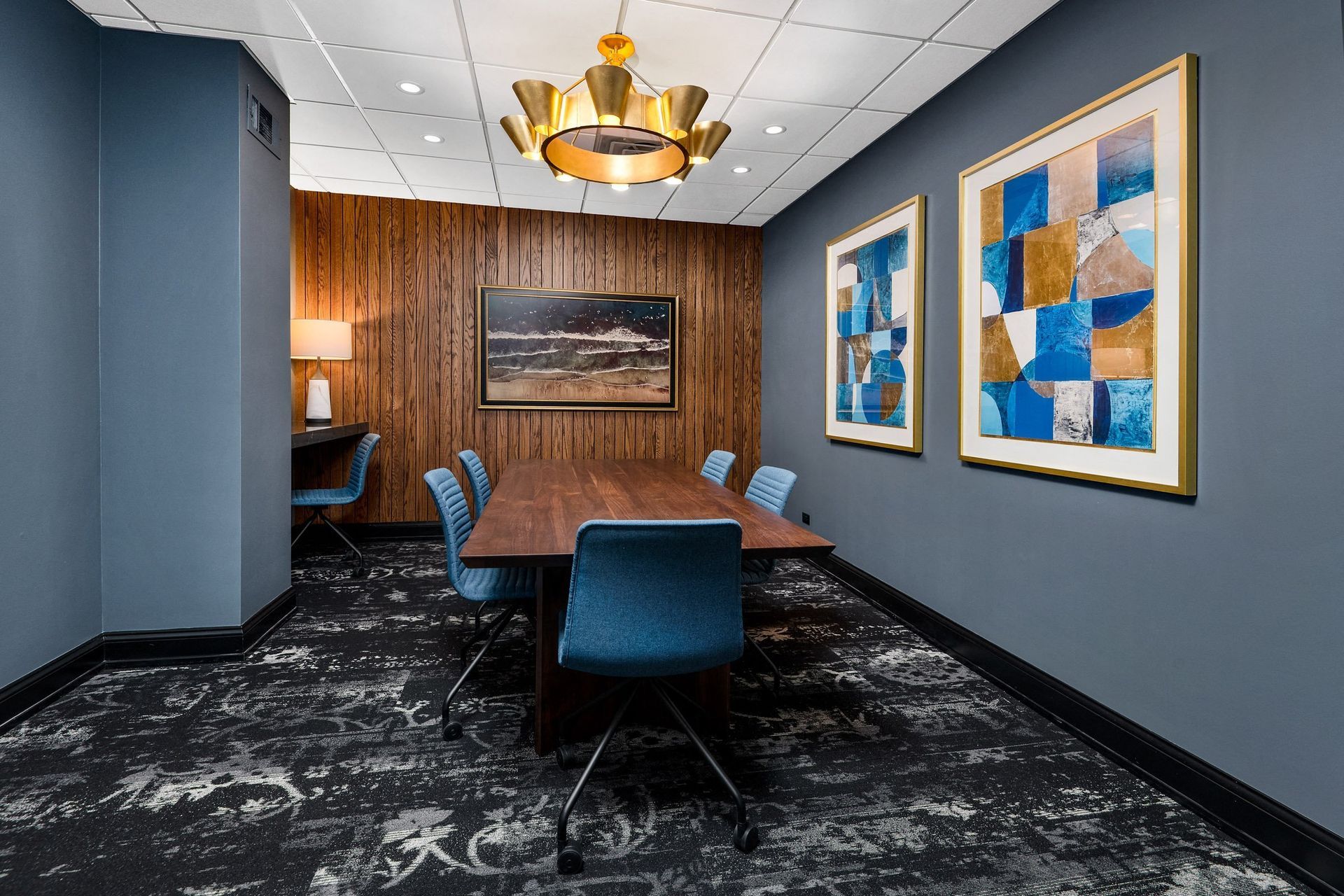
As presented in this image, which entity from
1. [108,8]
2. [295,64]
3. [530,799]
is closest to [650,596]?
[530,799]

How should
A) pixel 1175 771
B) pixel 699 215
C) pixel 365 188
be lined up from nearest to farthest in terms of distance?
pixel 1175 771, pixel 365 188, pixel 699 215

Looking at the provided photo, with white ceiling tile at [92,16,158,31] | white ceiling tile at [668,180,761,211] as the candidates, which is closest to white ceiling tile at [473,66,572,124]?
white ceiling tile at [92,16,158,31]

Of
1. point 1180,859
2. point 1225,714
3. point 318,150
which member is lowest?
point 1180,859

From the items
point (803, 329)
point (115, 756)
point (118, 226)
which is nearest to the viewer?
point (115, 756)

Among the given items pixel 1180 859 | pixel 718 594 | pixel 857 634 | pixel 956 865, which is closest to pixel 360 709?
pixel 718 594

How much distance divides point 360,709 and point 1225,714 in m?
2.81

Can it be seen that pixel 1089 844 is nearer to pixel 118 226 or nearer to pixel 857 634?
pixel 857 634

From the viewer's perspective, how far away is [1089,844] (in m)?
1.66

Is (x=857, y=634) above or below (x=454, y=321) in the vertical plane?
below

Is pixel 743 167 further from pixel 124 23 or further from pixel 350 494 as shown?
pixel 350 494

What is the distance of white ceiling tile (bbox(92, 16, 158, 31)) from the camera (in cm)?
261

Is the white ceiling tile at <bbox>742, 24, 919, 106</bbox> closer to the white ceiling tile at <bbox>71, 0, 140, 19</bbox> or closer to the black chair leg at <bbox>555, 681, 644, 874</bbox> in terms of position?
the white ceiling tile at <bbox>71, 0, 140, 19</bbox>

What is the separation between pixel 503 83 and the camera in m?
3.06

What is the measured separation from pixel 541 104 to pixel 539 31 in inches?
16.7
